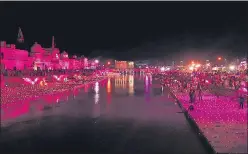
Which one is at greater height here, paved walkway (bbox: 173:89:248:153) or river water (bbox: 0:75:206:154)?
paved walkway (bbox: 173:89:248:153)

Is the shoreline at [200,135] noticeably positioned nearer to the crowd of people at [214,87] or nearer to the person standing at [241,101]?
the person standing at [241,101]

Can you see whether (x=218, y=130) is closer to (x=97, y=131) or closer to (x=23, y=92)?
(x=97, y=131)

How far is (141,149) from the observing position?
10.1 metres

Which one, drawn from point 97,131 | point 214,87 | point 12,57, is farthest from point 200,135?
point 12,57

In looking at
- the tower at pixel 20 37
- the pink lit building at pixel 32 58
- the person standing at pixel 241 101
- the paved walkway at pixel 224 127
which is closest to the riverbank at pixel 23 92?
the paved walkway at pixel 224 127

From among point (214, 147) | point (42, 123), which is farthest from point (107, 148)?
point (42, 123)

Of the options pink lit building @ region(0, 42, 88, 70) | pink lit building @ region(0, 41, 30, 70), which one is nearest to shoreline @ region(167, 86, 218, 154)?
pink lit building @ region(0, 42, 88, 70)

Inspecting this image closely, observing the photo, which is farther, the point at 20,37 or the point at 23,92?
the point at 20,37

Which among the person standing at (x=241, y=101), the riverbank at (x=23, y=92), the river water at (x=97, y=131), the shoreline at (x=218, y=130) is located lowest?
the river water at (x=97, y=131)

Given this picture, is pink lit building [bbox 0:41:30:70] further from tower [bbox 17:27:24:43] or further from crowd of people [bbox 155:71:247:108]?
crowd of people [bbox 155:71:247:108]

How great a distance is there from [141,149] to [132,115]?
23.3ft

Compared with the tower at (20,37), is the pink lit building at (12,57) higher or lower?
lower

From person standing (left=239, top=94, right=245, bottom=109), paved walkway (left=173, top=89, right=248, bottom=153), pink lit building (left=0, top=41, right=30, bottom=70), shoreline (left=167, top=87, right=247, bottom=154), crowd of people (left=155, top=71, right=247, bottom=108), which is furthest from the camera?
pink lit building (left=0, top=41, right=30, bottom=70)

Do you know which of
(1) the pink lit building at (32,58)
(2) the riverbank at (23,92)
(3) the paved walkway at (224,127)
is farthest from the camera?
(1) the pink lit building at (32,58)
